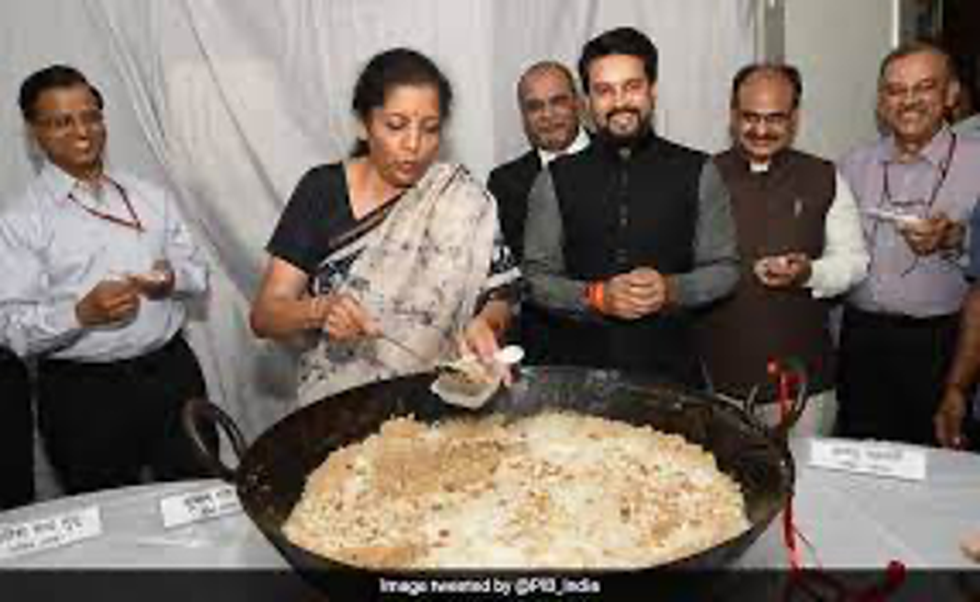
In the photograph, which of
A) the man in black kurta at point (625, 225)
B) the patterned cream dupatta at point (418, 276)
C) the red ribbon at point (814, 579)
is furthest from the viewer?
the man in black kurta at point (625, 225)

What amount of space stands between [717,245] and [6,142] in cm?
217

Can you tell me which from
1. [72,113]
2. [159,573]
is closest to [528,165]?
[72,113]

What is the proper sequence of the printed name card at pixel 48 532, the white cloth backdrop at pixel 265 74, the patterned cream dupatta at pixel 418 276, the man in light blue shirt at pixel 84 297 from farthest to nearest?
the white cloth backdrop at pixel 265 74, the man in light blue shirt at pixel 84 297, the patterned cream dupatta at pixel 418 276, the printed name card at pixel 48 532

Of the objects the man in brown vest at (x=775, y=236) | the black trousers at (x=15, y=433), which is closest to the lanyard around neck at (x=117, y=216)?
the black trousers at (x=15, y=433)

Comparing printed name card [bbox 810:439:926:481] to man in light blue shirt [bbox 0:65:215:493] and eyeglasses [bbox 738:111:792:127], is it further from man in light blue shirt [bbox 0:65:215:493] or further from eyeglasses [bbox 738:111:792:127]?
man in light blue shirt [bbox 0:65:215:493]

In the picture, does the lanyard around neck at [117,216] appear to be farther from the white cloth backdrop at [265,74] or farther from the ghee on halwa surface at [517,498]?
the ghee on halwa surface at [517,498]

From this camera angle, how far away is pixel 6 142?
3039mm

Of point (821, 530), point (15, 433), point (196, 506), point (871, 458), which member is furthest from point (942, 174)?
point (15, 433)

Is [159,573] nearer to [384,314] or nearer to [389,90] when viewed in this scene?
[384,314]

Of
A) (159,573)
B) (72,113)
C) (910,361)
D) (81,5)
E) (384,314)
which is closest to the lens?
(159,573)

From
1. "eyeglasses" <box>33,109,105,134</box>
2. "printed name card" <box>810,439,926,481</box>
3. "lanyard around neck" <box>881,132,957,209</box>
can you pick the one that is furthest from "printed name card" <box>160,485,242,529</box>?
"lanyard around neck" <box>881,132,957,209</box>

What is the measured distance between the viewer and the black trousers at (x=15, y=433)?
2.60 m

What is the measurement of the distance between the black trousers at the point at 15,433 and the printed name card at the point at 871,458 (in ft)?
6.63

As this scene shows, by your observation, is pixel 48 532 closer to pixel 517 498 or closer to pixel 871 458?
pixel 517 498
